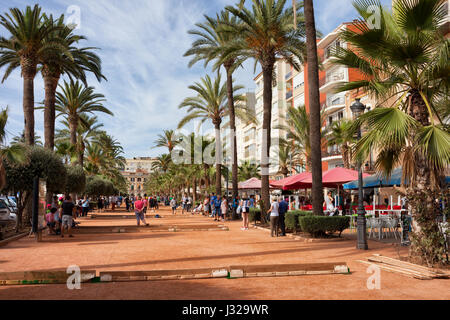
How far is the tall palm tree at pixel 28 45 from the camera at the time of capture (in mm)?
21391

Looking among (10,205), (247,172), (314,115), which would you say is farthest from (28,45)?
(247,172)

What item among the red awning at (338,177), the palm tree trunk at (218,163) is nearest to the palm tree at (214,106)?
the palm tree trunk at (218,163)

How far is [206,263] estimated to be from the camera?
388 inches

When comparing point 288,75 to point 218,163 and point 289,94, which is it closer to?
point 289,94

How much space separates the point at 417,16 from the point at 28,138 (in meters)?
19.5

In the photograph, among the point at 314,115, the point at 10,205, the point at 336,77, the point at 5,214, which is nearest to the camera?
the point at 314,115

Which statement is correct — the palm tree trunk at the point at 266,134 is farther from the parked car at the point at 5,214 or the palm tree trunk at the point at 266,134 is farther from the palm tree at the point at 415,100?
the parked car at the point at 5,214

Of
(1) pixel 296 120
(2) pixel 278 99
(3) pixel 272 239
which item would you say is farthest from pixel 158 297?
(2) pixel 278 99

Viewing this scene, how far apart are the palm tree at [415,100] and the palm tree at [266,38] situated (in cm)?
1156

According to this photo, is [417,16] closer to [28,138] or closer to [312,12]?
[312,12]

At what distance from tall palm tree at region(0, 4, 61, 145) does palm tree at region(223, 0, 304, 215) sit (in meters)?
9.64

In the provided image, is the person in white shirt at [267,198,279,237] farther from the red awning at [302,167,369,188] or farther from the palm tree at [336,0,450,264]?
the palm tree at [336,0,450,264]

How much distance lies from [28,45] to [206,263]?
1768 cm

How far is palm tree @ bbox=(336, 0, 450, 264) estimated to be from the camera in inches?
340
